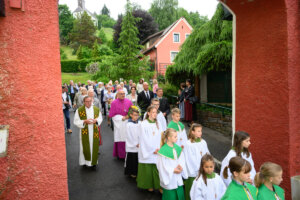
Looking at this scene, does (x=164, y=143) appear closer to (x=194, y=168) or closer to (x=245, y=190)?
(x=194, y=168)

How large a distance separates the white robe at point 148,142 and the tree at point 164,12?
41666 millimetres

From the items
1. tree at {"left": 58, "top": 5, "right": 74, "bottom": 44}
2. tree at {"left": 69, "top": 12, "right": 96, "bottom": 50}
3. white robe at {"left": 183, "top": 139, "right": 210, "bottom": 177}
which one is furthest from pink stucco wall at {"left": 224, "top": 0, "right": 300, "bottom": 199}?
tree at {"left": 58, "top": 5, "right": 74, "bottom": 44}

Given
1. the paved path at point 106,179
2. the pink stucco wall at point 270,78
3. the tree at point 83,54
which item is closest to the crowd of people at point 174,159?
the paved path at point 106,179

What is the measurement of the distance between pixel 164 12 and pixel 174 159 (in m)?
45.1

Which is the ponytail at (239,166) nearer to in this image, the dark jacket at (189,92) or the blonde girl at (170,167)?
the blonde girl at (170,167)

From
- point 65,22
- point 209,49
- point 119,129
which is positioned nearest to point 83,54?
point 65,22

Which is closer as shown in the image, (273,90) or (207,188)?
(207,188)

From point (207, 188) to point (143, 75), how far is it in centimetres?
1680

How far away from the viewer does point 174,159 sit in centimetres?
399

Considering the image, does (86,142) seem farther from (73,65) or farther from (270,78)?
(73,65)

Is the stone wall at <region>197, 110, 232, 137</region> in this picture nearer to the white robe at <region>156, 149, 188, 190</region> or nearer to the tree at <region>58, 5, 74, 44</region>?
the white robe at <region>156, 149, 188, 190</region>

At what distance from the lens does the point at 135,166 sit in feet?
18.3

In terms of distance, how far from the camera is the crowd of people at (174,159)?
2.96 metres

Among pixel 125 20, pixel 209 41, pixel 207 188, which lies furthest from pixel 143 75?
pixel 207 188
